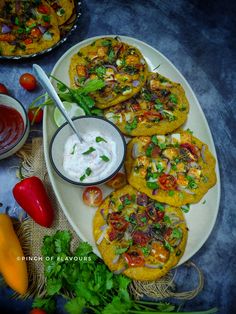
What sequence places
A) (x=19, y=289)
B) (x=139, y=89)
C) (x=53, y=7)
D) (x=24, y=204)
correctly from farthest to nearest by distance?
(x=53, y=7) < (x=139, y=89) < (x=24, y=204) < (x=19, y=289)

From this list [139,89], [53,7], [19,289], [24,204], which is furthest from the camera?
[53,7]

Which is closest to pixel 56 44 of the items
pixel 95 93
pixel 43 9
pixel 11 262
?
pixel 43 9

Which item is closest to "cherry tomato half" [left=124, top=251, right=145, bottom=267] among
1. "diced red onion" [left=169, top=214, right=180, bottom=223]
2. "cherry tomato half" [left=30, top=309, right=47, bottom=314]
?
"diced red onion" [left=169, top=214, right=180, bottom=223]

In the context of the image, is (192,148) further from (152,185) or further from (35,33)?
(35,33)

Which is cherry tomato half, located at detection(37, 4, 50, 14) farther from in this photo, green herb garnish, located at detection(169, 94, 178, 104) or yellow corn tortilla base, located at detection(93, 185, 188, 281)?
yellow corn tortilla base, located at detection(93, 185, 188, 281)

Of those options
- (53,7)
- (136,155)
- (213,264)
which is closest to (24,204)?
(136,155)

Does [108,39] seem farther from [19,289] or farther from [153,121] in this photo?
[19,289]

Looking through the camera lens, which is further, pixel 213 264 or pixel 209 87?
pixel 209 87
